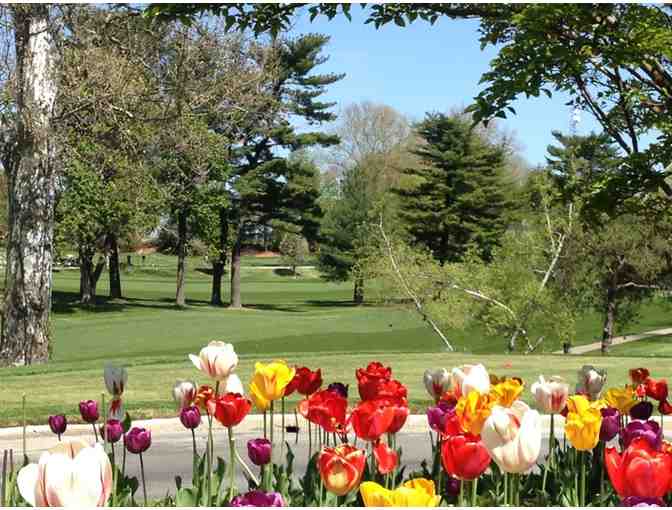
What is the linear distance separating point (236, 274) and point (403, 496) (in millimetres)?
51629

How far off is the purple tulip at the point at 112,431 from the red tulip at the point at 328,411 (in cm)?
87

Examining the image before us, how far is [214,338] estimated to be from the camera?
3181 centimetres

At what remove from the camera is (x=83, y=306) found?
45281 mm

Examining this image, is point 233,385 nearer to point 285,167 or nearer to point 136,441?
point 136,441

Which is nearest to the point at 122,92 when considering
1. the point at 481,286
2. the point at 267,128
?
the point at 481,286

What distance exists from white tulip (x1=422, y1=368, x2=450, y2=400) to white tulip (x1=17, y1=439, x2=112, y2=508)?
2146 millimetres

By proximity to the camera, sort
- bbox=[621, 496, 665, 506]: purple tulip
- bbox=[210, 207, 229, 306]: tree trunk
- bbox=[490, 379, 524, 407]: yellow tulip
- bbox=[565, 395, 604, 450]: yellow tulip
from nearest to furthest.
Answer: bbox=[621, 496, 665, 506]: purple tulip < bbox=[565, 395, 604, 450]: yellow tulip < bbox=[490, 379, 524, 407]: yellow tulip < bbox=[210, 207, 229, 306]: tree trunk

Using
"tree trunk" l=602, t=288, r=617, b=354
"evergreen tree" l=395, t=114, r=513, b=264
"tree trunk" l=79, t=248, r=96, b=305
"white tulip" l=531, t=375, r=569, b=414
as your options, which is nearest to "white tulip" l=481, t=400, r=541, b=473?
"white tulip" l=531, t=375, r=569, b=414

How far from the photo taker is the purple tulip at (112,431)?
3746mm

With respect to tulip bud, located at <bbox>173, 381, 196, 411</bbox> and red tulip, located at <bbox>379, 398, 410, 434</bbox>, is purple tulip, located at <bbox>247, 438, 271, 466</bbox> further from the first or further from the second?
tulip bud, located at <bbox>173, 381, 196, 411</bbox>

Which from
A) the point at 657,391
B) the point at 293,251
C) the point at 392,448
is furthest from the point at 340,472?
the point at 293,251

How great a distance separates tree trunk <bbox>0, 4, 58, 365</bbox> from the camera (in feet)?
52.6

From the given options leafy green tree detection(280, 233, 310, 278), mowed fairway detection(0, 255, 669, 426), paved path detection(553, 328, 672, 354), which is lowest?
paved path detection(553, 328, 672, 354)

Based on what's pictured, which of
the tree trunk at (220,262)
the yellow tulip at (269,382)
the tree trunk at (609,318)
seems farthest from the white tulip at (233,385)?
the tree trunk at (220,262)
